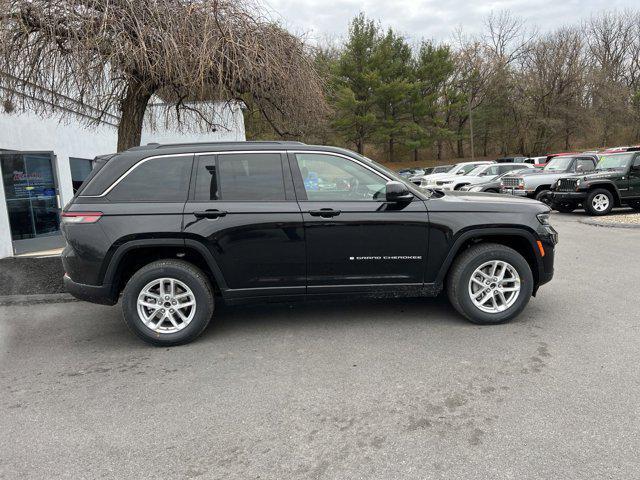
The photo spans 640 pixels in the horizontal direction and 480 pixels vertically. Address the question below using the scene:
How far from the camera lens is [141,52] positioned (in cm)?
561

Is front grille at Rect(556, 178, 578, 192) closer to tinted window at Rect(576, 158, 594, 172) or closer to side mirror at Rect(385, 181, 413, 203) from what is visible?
tinted window at Rect(576, 158, 594, 172)

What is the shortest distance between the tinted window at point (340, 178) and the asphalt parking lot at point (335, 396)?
1.36 meters

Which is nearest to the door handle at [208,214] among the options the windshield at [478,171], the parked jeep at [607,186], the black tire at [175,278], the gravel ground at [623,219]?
the black tire at [175,278]

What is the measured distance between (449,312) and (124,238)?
3.43m

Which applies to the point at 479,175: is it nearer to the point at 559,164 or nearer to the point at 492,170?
the point at 492,170

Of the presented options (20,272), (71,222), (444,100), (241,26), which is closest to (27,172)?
(20,272)

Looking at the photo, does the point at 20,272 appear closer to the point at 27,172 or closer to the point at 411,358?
the point at 27,172

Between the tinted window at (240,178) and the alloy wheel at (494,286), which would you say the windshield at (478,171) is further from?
the tinted window at (240,178)

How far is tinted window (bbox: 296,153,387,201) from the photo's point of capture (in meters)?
4.41

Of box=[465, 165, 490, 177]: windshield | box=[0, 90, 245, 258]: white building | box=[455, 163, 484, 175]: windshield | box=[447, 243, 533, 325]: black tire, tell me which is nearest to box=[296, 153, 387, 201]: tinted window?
box=[447, 243, 533, 325]: black tire

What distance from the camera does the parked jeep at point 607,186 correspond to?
1259 cm

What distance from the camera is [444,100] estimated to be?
46219 millimetres

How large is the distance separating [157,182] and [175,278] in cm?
93

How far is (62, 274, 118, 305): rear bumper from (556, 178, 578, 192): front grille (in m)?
12.9
